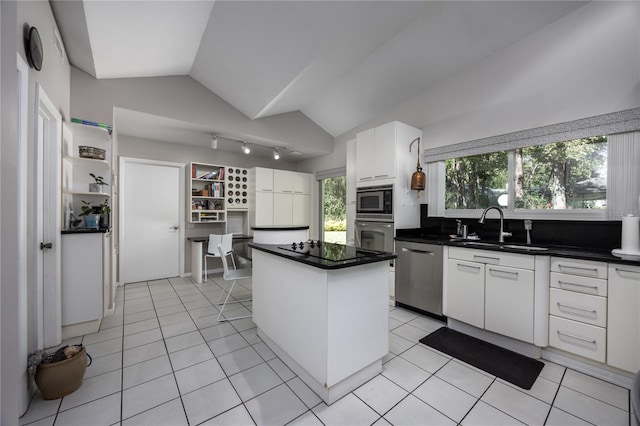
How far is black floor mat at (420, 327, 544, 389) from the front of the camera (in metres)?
1.93

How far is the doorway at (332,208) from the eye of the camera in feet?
17.3

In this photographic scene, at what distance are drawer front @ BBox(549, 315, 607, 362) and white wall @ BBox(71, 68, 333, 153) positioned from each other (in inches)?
159

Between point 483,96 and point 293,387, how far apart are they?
3458 millimetres

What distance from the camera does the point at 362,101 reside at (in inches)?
150

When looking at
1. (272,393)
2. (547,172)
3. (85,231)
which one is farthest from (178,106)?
(547,172)

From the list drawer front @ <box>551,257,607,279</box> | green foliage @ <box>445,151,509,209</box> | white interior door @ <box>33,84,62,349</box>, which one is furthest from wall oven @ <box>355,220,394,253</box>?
white interior door @ <box>33,84,62,349</box>

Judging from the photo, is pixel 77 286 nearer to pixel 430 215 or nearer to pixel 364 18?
pixel 364 18

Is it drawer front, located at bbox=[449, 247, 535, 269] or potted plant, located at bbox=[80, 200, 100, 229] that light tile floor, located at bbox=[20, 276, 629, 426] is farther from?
potted plant, located at bbox=[80, 200, 100, 229]

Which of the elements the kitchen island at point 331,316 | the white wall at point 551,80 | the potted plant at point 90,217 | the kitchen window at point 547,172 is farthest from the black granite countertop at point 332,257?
the white wall at point 551,80

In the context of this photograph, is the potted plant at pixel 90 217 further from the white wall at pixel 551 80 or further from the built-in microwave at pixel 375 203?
the white wall at pixel 551 80

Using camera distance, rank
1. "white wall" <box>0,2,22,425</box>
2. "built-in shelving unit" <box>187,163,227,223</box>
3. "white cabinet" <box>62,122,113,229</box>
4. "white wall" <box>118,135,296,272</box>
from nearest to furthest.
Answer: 1. "white wall" <box>0,2,22,425</box>
2. "white cabinet" <box>62,122,113,229</box>
3. "white wall" <box>118,135,296,272</box>
4. "built-in shelving unit" <box>187,163,227,223</box>

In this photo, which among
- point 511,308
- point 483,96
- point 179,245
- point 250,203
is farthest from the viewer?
point 250,203

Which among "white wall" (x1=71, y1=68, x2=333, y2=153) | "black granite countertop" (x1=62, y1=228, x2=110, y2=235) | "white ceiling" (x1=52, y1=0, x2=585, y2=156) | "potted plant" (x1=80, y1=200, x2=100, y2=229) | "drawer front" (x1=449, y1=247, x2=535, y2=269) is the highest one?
"white ceiling" (x1=52, y1=0, x2=585, y2=156)

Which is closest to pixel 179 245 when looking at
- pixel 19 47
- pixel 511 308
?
pixel 19 47
